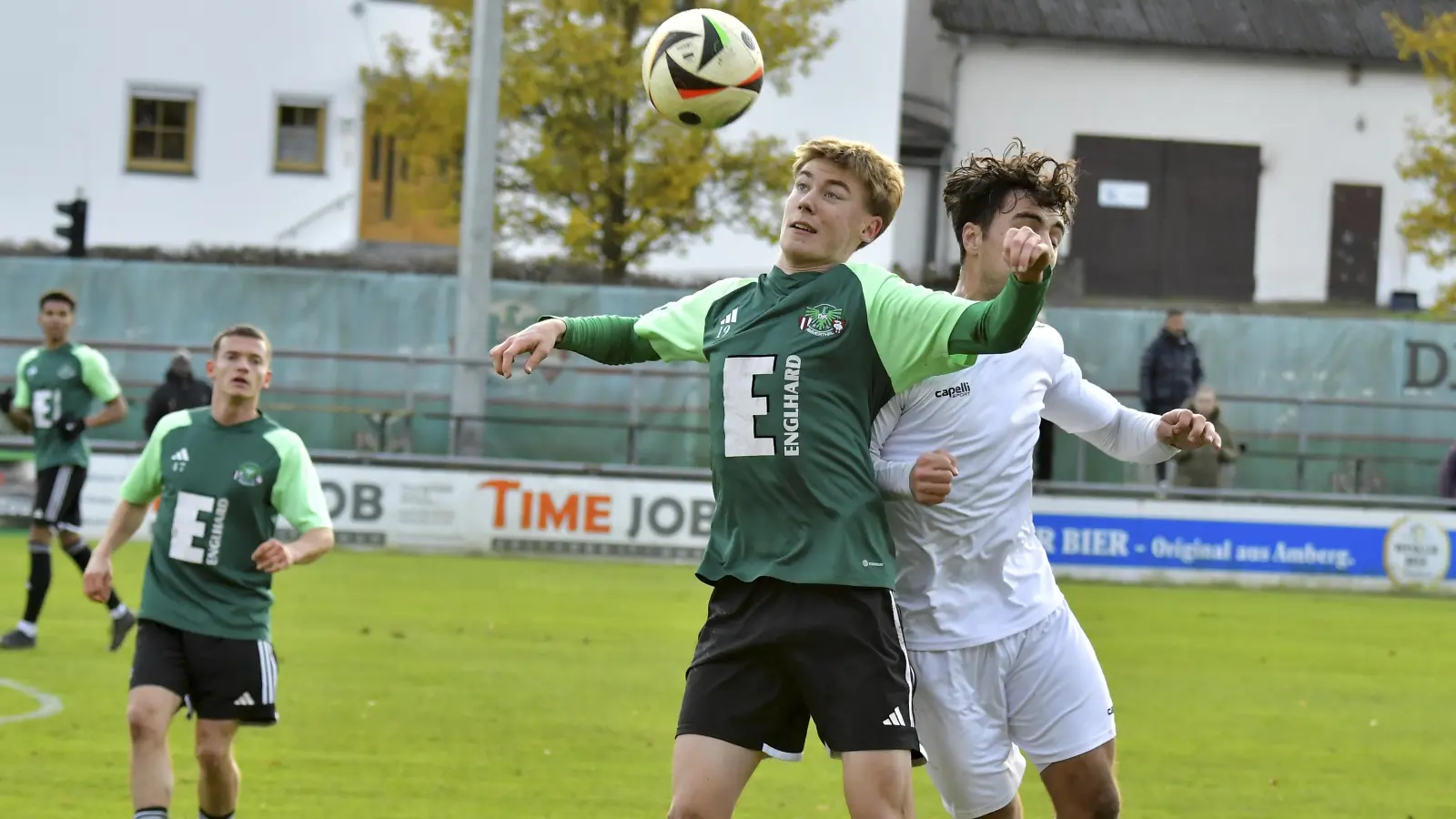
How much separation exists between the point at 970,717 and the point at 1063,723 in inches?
9.9

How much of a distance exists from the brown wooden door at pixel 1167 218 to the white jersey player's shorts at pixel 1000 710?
31.9 meters

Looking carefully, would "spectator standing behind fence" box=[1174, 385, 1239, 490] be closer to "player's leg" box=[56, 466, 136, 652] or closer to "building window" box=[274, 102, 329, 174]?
"player's leg" box=[56, 466, 136, 652]

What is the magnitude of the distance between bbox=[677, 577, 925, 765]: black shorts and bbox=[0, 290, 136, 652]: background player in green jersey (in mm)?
7899

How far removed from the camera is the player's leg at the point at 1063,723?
5152 millimetres

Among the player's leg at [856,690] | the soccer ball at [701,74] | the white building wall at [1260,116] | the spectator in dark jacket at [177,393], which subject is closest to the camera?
the player's leg at [856,690]

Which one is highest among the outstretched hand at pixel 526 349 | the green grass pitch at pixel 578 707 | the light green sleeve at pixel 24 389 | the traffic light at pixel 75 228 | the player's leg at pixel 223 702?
the traffic light at pixel 75 228

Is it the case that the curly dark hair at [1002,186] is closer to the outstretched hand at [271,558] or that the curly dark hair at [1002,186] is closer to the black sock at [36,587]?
the outstretched hand at [271,558]

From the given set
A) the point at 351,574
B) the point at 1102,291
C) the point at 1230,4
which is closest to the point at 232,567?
the point at 351,574

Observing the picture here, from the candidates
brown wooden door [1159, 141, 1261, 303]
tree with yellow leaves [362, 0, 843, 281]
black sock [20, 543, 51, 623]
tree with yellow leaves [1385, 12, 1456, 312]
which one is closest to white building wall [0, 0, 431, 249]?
tree with yellow leaves [362, 0, 843, 281]

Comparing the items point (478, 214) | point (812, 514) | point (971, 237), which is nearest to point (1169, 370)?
point (478, 214)

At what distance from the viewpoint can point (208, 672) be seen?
6.26m

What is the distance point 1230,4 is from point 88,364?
99.2 ft

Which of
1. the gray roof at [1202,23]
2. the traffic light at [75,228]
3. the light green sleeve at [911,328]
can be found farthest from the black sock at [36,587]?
the gray roof at [1202,23]

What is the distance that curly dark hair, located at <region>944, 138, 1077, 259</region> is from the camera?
17.5 ft
